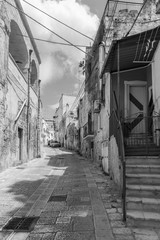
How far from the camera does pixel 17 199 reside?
646 centimetres

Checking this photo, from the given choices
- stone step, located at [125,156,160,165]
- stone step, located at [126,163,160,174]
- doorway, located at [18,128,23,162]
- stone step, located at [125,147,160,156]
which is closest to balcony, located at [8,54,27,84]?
doorway, located at [18,128,23,162]

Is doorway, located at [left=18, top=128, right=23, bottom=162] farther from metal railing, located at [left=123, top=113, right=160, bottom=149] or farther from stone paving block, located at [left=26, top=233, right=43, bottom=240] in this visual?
stone paving block, located at [left=26, top=233, right=43, bottom=240]

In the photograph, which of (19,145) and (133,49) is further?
(19,145)

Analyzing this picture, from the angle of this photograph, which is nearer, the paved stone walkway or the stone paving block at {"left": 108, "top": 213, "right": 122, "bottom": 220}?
the paved stone walkway

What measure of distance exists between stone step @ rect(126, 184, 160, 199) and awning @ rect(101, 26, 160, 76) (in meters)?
4.29

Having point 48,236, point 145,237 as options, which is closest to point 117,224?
point 145,237

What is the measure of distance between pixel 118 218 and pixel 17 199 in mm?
3046

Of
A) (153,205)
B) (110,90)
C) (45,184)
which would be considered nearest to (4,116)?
(45,184)

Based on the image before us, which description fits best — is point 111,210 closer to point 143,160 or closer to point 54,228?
point 54,228

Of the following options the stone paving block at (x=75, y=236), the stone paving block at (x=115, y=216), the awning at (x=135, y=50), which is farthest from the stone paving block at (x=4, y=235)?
the awning at (x=135, y=50)

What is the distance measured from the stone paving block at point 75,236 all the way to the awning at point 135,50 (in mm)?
5428

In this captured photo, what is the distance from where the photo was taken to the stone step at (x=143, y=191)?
17.6 feet

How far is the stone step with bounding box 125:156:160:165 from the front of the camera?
6641 millimetres

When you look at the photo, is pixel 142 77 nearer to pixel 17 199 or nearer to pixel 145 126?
pixel 145 126
